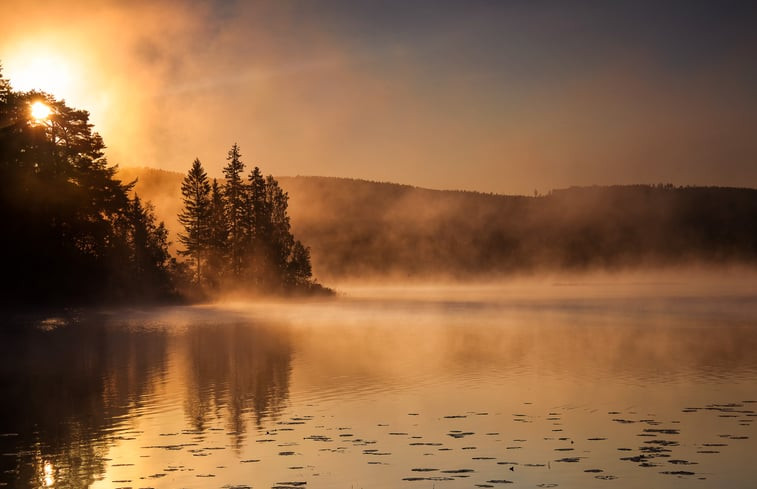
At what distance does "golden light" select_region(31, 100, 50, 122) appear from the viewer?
7312 cm

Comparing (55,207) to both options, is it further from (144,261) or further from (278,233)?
(278,233)

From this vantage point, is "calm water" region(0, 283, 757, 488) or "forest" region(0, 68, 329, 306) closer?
"calm water" region(0, 283, 757, 488)

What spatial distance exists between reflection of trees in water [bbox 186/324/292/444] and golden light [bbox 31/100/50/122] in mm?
27016

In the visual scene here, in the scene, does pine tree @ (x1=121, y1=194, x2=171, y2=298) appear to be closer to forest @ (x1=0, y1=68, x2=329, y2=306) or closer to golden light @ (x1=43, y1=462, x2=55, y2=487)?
forest @ (x1=0, y1=68, x2=329, y2=306)

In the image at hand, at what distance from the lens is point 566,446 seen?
779 inches

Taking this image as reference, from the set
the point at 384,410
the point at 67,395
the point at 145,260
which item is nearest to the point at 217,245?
the point at 145,260

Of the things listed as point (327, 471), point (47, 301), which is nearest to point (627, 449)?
point (327, 471)

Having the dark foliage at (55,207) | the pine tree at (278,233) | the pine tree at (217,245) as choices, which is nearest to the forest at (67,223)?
the dark foliage at (55,207)

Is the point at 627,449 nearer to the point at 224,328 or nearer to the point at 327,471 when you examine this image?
the point at 327,471

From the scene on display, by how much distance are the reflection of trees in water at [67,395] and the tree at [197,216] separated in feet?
202

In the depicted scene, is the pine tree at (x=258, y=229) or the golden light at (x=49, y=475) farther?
the pine tree at (x=258, y=229)

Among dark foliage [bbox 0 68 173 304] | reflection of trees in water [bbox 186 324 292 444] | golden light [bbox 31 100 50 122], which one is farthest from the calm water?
golden light [bbox 31 100 50 122]

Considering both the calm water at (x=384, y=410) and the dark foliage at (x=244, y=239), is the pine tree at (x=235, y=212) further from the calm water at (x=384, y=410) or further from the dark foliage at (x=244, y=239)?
the calm water at (x=384, y=410)

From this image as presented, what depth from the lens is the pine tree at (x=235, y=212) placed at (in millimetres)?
121375
